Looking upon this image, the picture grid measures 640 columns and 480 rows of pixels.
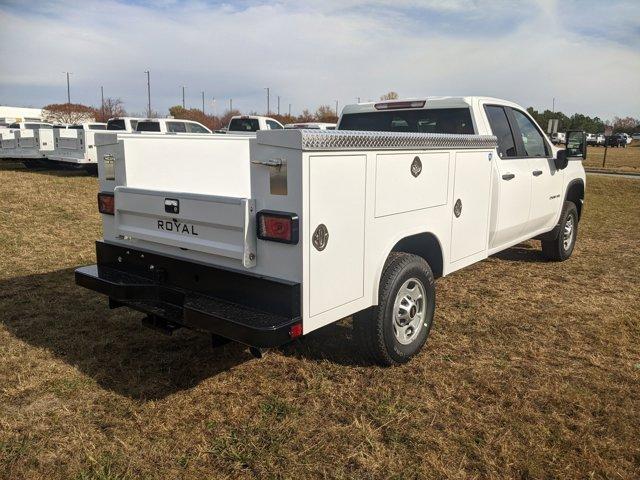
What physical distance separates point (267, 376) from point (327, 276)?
115 cm

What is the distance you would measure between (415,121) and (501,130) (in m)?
0.85

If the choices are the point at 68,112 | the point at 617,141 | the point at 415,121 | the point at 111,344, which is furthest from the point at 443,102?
the point at 68,112

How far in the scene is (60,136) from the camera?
1515 cm

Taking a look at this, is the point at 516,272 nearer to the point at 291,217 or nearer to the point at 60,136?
the point at 291,217

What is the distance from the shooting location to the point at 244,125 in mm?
19875

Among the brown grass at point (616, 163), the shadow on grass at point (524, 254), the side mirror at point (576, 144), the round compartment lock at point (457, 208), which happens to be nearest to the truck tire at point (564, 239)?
the shadow on grass at point (524, 254)

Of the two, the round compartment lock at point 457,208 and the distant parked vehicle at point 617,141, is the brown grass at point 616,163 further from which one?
the distant parked vehicle at point 617,141

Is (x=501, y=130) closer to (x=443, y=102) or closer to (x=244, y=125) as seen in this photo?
(x=443, y=102)

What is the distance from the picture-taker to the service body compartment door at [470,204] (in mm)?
4316

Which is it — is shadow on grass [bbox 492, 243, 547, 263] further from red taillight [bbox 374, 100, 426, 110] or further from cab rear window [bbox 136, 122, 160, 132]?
cab rear window [bbox 136, 122, 160, 132]

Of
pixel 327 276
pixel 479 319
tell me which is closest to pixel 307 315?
pixel 327 276

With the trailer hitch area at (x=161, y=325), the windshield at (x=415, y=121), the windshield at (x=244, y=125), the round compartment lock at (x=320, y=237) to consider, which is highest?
the windshield at (x=244, y=125)

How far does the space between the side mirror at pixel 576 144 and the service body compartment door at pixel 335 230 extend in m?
4.20

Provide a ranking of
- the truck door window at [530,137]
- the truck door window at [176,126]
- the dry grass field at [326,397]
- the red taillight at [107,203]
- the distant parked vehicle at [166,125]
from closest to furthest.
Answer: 1. the dry grass field at [326,397]
2. the red taillight at [107,203]
3. the truck door window at [530,137]
4. the distant parked vehicle at [166,125]
5. the truck door window at [176,126]
